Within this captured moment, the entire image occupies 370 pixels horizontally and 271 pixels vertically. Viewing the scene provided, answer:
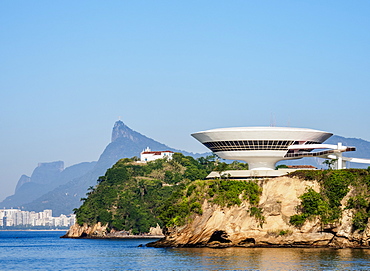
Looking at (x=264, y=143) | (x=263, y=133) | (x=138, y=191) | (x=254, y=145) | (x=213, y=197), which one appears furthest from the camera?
(x=138, y=191)

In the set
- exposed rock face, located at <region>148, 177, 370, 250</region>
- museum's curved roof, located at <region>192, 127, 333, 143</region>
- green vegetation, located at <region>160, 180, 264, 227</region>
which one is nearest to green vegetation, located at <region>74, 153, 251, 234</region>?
green vegetation, located at <region>160, 180, 264, 227</region>

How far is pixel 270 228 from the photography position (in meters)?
68.3

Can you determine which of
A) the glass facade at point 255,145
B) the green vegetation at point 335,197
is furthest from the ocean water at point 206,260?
the glass facade at point 255,145

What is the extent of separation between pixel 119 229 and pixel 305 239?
2109 inches

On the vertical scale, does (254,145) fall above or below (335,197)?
above

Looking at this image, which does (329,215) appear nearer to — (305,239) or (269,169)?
(305,239)

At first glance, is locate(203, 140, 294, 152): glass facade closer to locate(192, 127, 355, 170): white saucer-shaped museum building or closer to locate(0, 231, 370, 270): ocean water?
locate(192, 127, 355, 170): white saucer-shaped museum building

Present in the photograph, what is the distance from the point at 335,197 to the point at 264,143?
10063mm

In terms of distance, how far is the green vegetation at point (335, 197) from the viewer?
66.9 meters

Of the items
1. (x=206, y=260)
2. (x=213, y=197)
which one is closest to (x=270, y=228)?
(x=213, y=197)

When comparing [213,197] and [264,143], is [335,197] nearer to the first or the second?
[264,143]

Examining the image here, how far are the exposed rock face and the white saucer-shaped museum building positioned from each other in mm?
4314

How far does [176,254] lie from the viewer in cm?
6062

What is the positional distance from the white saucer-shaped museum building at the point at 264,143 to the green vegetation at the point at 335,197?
5.02 m
